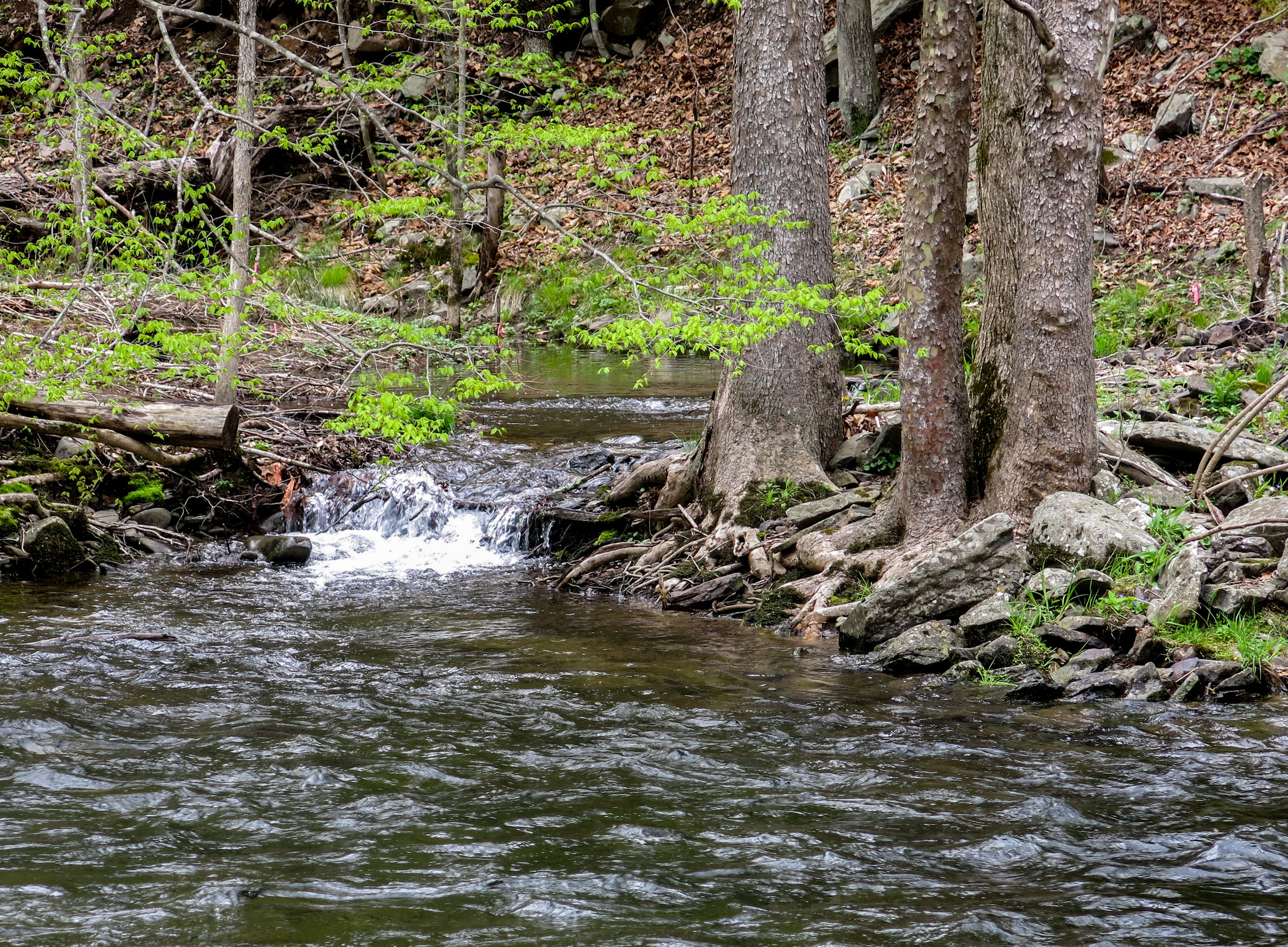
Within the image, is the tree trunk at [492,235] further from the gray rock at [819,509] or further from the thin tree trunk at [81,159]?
the gray rock at [819,509]

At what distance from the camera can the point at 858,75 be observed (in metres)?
20.6

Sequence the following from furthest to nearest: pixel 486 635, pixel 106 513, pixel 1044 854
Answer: pixel 106 513, pixel 486 635, pixel 1044 854

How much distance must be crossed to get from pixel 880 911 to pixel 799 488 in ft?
17.5

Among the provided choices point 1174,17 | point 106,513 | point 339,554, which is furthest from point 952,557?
point 1174,17

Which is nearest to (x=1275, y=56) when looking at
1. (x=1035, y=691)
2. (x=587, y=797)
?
(x=1035, y=691)

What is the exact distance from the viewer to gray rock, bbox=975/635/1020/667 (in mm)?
5969

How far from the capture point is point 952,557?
6637 mm

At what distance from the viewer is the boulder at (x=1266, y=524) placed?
6.38 m

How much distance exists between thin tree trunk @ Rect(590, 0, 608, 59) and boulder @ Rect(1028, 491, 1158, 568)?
19.6 m

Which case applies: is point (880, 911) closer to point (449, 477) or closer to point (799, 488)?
point (799, 488)

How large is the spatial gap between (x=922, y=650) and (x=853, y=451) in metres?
2.98

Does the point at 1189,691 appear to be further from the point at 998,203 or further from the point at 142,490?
the point at 142,490

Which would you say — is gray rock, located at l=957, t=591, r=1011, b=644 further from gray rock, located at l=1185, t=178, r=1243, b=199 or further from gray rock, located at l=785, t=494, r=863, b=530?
gray rock, located at l=1185, t=178, r=1243, b=199

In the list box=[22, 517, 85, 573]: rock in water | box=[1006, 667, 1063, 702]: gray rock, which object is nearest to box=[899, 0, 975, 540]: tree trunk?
box=[1006, 667, 1063, 702]: gray rock
